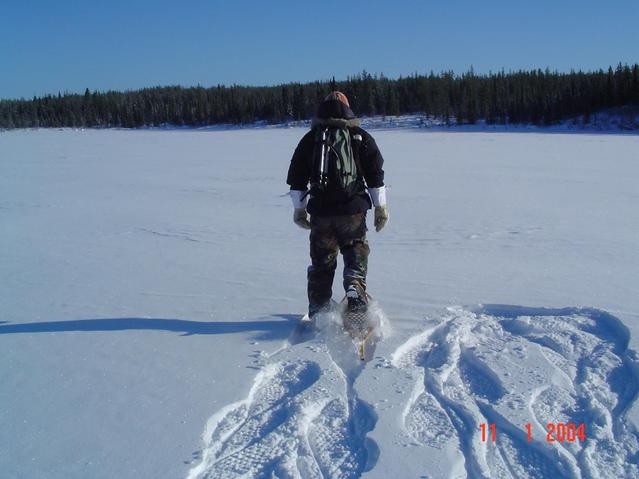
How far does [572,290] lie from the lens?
175 inches

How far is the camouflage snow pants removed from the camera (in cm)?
381

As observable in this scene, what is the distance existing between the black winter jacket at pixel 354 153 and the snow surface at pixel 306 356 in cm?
85

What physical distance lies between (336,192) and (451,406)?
1.67 meters

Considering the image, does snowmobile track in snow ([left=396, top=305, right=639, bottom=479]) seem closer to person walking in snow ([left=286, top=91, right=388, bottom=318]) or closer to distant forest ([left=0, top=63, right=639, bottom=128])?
person walking in snow ([left=286, top=91, right=388, bottom=318])

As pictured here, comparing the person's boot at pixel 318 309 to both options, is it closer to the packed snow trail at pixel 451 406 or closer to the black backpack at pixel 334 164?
the packed snow trail at pixel 451 406

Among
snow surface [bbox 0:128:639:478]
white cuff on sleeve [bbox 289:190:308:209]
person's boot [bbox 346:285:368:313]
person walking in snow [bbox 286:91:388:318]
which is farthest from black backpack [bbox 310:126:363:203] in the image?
snow surface [bbox 0:128:639:478]

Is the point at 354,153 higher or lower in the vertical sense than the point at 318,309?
higher

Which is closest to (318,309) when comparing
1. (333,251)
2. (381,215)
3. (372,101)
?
(333,251)

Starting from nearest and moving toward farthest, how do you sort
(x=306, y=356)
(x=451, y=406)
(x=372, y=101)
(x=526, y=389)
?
(x=451, y=406)
(x=526, y=389)
(x=306, y=356)
(x=372, y=101)

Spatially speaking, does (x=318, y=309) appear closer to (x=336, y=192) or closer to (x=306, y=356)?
(x=306, y=356)

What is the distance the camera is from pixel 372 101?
74938 millimetres
